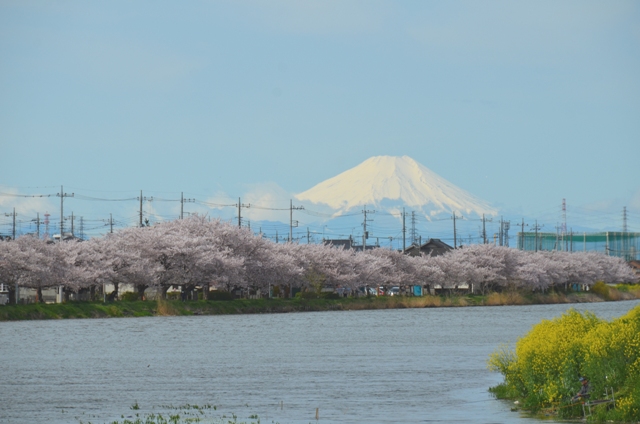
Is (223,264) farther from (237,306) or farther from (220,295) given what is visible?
(220,295)

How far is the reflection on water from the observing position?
26.3 m

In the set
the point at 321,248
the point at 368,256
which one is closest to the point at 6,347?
the point at 321,248

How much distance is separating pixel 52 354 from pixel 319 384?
18851 mm

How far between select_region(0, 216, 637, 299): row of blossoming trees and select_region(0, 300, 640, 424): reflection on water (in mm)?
16814

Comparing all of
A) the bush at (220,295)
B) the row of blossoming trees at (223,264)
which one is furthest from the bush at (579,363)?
the bush at (220,295)

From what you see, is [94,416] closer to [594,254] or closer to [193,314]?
[193,314]

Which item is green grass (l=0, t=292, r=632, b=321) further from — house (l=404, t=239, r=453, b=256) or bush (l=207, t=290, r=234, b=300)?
house (l=404, t=239, r=453, b=256)

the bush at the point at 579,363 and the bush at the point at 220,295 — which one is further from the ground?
the bush at the point at 220,295

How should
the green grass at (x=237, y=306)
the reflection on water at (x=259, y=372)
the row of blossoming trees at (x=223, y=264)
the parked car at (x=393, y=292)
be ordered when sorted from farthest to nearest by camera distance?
the parked car at (x=393, y=292)
the row of blossoming trees at (x=223, y=264)
the green grass at (x=237, y=306)
the reflection on water at (x=259, y=372)

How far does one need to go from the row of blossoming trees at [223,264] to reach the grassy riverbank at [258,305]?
3123 millimetres

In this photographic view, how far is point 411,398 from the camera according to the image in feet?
94.4

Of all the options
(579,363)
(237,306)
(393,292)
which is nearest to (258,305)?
(237,306)

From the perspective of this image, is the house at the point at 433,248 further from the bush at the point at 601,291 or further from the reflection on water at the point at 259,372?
the reflection on water at the point at 259,372

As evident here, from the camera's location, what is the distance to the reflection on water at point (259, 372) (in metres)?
26.3
